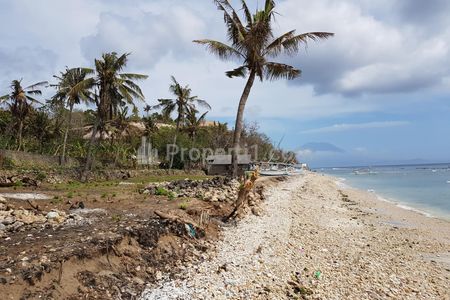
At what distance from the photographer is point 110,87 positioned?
24.9 metres

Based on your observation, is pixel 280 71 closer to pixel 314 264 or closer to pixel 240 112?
pixel 240 112

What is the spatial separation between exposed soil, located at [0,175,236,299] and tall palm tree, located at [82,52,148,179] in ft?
48.1

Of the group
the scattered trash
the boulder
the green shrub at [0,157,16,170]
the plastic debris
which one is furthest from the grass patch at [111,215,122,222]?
the green shrub at [0,157,16,170]

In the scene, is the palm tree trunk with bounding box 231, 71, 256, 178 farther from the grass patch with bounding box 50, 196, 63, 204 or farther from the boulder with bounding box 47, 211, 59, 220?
the boulder with bounding box 47, 211, 59, 220

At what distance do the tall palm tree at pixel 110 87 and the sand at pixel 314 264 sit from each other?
14734mm

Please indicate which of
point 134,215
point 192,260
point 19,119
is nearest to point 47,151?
point 19,119

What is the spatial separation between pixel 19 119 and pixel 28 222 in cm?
2764

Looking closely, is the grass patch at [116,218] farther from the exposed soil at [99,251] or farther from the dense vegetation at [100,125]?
the dense vegetation at [100,125]

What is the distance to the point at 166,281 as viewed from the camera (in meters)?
6.53

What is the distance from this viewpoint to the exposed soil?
5223mm

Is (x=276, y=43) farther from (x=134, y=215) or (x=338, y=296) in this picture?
(x=338, y=296)

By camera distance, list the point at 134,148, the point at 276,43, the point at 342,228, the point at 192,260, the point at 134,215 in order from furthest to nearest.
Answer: the point at 134,148 → the point at 276,43 → the point at 342,228 → the point at 134,215 → the point at 192,260

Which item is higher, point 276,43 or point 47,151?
point 276,43

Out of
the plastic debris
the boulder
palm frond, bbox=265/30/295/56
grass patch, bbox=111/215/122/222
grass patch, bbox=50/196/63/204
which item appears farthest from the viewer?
palm frond, bbox=265/30/295/56
